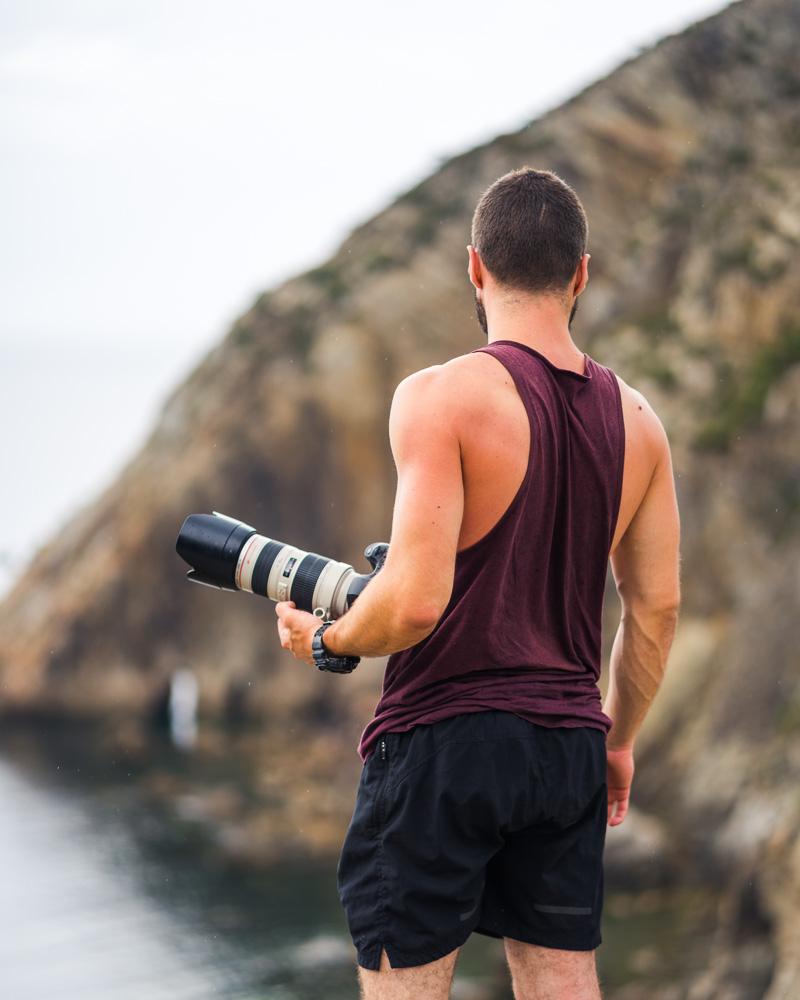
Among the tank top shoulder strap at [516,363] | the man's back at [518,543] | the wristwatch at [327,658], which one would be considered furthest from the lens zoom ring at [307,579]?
the tank top shoulder strap at [516,363]

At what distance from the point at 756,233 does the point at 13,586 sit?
47.6ft

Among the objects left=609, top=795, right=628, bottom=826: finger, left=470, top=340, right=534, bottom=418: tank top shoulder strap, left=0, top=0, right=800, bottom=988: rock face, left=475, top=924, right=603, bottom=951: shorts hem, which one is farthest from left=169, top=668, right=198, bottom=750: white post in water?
left=470, top=340, right=534, bottom=418: tank top shoulder strap

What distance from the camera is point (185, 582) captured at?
24.2 meters

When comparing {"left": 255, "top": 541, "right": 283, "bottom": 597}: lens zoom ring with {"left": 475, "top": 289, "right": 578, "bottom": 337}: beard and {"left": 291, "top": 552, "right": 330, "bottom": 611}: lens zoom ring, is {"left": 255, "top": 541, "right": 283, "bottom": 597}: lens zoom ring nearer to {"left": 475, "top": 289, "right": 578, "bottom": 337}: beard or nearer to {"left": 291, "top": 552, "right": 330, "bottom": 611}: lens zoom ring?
{"left": 291, "top": 552, "right": 330, "bottom": 611}: lens zoom ring

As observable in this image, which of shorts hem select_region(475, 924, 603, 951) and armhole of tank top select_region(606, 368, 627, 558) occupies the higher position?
armhole of tank top select_region(606, 368, 627, 558)

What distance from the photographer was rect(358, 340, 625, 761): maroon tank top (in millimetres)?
2340

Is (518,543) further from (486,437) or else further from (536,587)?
(486,437)

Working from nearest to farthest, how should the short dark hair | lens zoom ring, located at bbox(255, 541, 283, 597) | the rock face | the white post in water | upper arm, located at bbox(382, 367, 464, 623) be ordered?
upper arm, located at bbox(382, 367, 464, 623), the short dark hair, lens zoom ring, located at bbox(255, 541, 283, 597), the rock face, the white post in water

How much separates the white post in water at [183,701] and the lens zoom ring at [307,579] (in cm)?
2180

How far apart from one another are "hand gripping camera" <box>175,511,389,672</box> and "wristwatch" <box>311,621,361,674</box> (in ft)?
0.33

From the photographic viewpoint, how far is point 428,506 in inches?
88.4

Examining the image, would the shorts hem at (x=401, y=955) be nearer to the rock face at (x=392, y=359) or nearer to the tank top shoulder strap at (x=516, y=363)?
the tank top shoulder strap at (x=516, y=363)

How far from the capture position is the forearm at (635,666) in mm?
2734

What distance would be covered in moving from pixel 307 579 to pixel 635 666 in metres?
0.69
